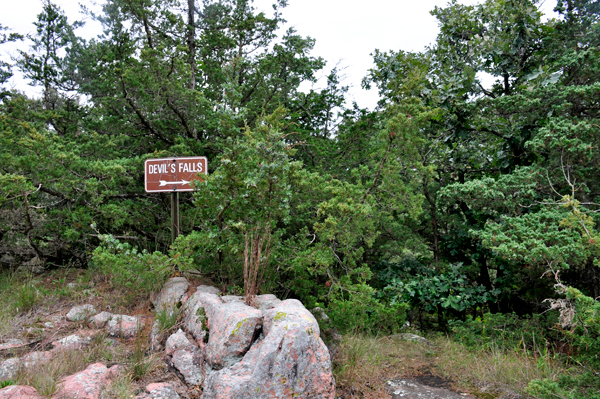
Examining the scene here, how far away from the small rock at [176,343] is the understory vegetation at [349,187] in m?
0.27

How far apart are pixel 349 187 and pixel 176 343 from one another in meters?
2.61

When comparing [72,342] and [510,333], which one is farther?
[510,333]

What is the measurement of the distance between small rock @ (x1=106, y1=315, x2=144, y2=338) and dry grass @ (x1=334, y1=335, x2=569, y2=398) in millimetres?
2063

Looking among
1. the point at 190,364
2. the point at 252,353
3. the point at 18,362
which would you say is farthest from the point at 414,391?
the point at 18,362

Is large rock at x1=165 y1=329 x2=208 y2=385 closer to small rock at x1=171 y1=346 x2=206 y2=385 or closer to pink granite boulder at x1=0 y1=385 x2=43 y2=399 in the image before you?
small rock at x1=171 y1=346 x2=206 y2=385

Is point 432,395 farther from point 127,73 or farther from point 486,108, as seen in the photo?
point 127,73

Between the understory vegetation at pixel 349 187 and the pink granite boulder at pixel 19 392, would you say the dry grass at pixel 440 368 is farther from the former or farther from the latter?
the pink granite boulder at pixel 19 392

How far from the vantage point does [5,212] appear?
5.59 meters

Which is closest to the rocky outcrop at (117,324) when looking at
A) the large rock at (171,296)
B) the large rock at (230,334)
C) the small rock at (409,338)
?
the large rock at (171,296)

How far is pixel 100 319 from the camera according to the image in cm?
388

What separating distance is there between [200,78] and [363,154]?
424cm

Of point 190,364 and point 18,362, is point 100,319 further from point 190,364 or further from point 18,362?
point 190,364

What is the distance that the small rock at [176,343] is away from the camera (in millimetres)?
3180

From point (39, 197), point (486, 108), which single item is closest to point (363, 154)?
point (486, 108)
